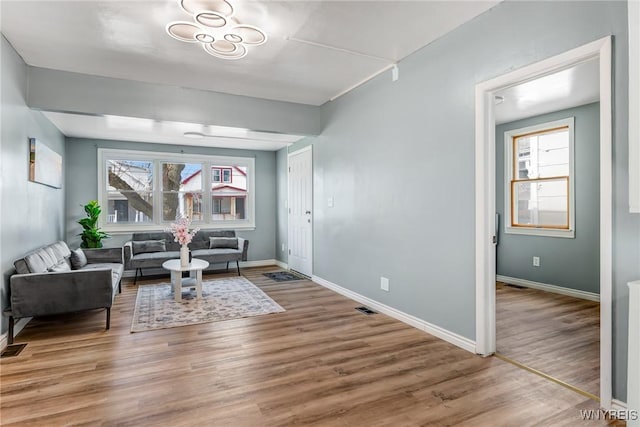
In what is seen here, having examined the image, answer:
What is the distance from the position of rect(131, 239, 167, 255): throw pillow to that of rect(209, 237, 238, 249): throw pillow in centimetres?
79

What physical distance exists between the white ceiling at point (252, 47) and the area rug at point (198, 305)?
8.63 ft

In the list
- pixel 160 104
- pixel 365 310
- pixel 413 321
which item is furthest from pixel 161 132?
pixel 413 321

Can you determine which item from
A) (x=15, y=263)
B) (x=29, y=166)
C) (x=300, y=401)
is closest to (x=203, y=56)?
(x=29, y=166)

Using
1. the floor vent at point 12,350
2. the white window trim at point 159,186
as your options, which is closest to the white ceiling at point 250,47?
the white window trim at point 159,186

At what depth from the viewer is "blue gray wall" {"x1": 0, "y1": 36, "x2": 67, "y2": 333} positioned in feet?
9.77

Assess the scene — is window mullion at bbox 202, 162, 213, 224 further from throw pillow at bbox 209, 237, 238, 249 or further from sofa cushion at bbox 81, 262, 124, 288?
sofa cushion at bbox 81, 262, 124, 288

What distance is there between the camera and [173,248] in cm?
613

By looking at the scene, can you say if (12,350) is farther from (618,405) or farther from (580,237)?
(580,237)

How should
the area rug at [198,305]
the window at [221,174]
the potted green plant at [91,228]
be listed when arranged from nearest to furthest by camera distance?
the area rug at [198,305] → the potted green plant at [91,228] → the window at [221,174]

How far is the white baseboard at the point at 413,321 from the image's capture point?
9.43ft

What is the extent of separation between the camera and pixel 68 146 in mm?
5762

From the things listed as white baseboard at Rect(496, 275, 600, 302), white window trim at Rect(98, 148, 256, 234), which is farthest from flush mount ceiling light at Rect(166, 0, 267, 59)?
white baseboard at Rect(496, 275, 600, 302)

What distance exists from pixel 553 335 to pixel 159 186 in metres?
6.25

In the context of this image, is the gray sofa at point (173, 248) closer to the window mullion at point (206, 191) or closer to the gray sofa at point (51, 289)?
the window mullion at point (206, 191)
